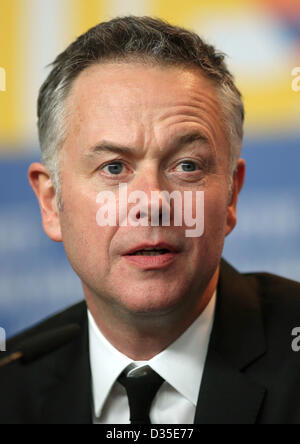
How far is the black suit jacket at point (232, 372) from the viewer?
55.4 inches

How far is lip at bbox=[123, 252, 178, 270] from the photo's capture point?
1.32 metres

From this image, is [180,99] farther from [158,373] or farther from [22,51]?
[22,51]

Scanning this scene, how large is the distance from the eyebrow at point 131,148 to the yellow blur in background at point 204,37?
78 centimetres

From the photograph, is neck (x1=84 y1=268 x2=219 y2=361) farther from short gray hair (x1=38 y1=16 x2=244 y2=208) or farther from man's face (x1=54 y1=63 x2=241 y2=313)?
short gray hair (x1=38 y1=16 x2=244 y2=208)

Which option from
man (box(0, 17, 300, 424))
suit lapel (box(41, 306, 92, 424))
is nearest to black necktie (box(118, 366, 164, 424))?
man (box(0, 17, 300, 424))

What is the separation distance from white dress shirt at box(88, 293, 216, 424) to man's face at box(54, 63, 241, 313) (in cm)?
12

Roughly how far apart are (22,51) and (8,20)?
0.34 feet

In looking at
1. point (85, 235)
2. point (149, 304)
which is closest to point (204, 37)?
point (85, 235)

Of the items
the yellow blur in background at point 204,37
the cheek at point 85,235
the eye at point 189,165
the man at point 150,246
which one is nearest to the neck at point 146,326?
the man at point 150,246

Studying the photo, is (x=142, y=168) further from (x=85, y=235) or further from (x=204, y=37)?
(x=204, y=37)

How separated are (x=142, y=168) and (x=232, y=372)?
0.46m

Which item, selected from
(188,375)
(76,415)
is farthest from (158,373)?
(76,415)

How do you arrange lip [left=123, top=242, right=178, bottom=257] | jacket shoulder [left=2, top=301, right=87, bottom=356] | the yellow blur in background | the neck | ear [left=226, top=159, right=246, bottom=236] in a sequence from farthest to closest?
the yellow blur in background < jacket shoulder [left=2, top=301, right=87, bottom=356] < ear [left=226, top=159, right=246, bottom=236] < the neck < lip [left=123, top=242, right=178, bottom=257]

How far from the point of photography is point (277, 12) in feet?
7.04
